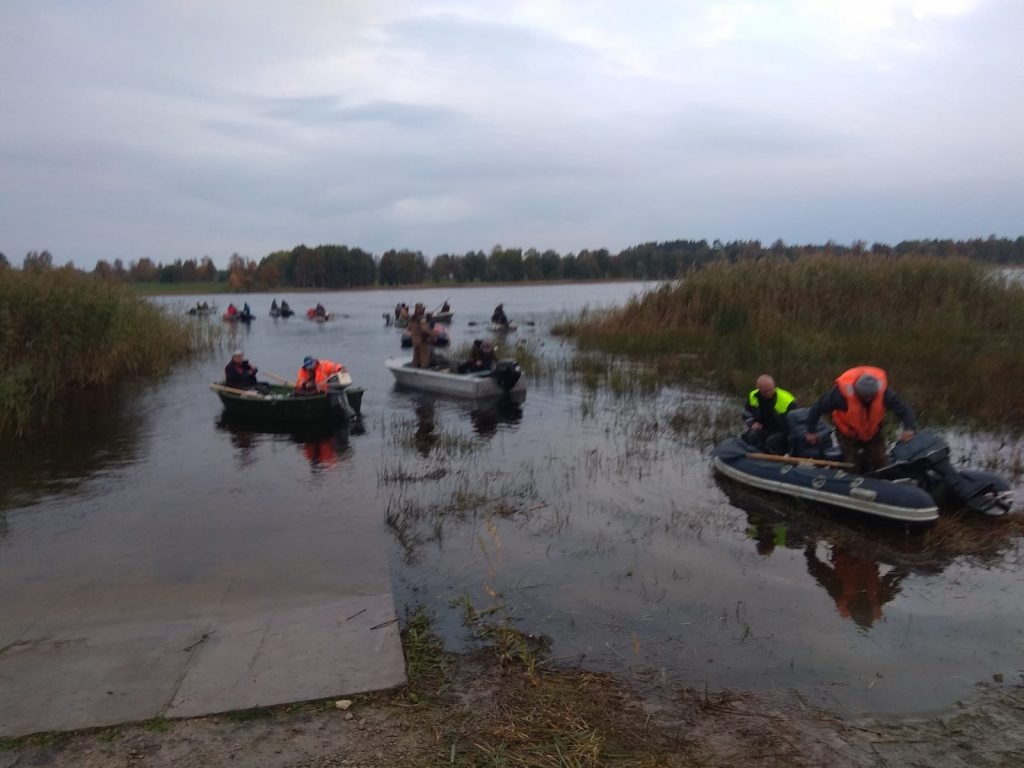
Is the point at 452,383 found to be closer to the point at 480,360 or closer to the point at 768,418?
the point at 480,360

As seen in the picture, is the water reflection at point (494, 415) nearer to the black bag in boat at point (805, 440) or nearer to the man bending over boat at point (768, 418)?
the man bending over boat at point (768, 418)

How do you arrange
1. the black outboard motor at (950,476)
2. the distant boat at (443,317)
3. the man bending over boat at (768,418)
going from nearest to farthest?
the black outboard motor at (950,476) < the man bending over boat at (768,418) < the distant boat at (443,317)

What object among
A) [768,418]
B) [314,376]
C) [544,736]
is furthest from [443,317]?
[544,736]

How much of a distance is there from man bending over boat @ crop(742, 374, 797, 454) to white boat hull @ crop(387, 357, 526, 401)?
A: 6744 mm

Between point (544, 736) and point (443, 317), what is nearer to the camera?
point (544, 736)

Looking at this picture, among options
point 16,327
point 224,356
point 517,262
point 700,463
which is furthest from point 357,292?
point 700,463

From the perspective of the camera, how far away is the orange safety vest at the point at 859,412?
311 inches

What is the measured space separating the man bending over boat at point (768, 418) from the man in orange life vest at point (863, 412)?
0.91 m

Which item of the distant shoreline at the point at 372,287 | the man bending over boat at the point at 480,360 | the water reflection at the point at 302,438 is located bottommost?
the water reflection at the point at 302,438

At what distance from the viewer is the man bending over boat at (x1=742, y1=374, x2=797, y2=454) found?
935 cm

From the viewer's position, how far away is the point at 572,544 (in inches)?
293

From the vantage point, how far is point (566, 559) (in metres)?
7.04

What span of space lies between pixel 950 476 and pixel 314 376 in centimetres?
1037

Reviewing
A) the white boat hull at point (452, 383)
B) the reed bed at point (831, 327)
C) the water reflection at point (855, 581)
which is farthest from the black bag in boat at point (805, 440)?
the white boat hull at point (452, 383)
